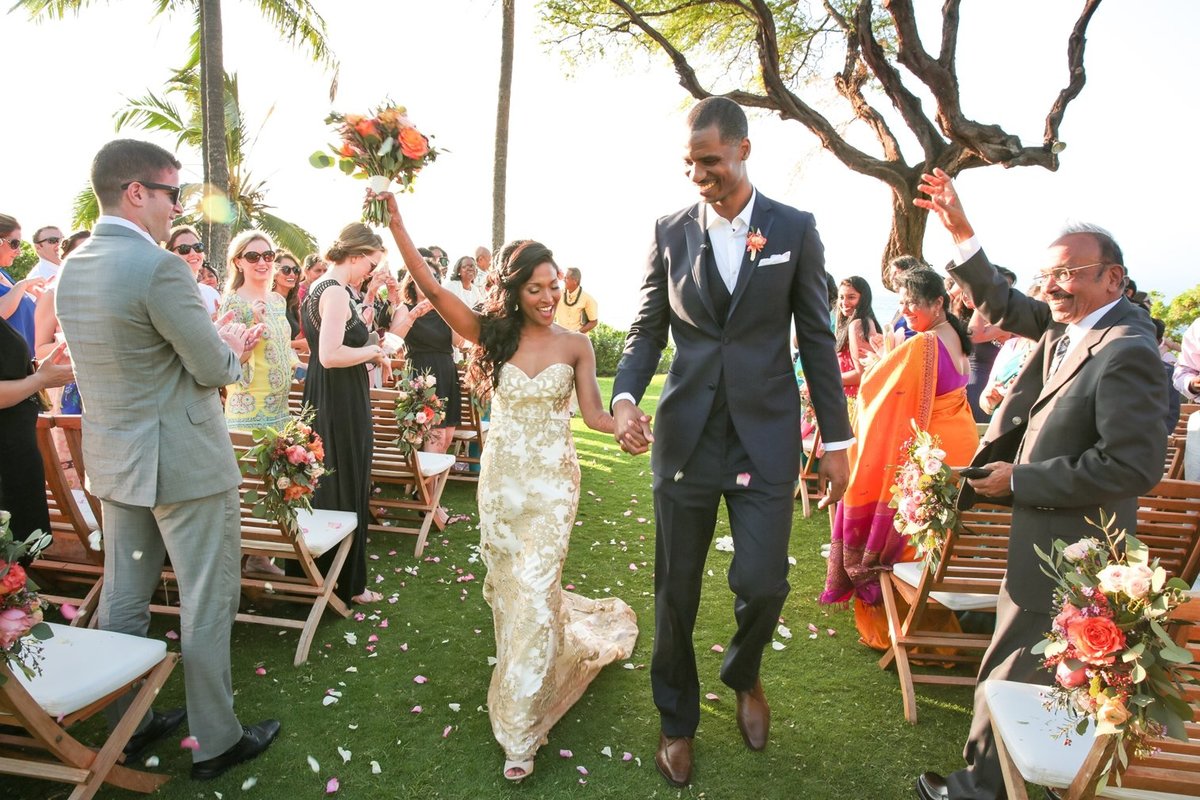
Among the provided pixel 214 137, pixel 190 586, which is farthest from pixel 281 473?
pixel 214 137

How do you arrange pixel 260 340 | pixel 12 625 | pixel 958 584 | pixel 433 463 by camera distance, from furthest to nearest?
pixel 433 463 → pixel 260 340 → pixel 958 584 → pixel 12 625

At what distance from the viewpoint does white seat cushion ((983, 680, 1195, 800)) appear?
2.31 metres

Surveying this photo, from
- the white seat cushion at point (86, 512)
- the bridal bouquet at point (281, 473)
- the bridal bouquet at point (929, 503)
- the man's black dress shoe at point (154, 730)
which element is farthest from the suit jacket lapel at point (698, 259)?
the white seat cushion at point (86, 512)

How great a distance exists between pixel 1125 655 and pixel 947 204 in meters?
1.96

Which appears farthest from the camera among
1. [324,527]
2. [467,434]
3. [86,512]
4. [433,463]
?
[467,434]

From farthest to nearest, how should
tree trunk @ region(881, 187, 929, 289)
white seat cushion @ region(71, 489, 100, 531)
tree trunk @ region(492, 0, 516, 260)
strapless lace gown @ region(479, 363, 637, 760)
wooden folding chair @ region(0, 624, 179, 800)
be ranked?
tree trunk @ region(881, 187, 929, 289) < tree trunk @ region(492, 0, 516, 260) < white seat cushion @ region(71, 489, 100, 531) < strapless lace gown @ region(479, 363, 637, 760) < wooden folding chair @ region(0, 624, 179, 800)

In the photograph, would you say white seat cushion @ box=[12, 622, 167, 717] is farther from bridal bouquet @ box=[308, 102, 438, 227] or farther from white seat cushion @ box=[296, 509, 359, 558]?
bridal bouquet @ box=[308, 102, 438, 227]

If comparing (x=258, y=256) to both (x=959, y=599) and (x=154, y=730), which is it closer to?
(x=154, y=730)

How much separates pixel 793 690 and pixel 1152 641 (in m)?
2.32

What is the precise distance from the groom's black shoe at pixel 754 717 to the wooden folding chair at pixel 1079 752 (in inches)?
43.6

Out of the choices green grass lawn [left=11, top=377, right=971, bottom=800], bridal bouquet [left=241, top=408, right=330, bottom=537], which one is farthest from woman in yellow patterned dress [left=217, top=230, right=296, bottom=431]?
green grass lawn [left=11, top=377, right=971, bottom=800]

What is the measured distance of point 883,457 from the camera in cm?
491

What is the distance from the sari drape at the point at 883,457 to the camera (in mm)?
4719

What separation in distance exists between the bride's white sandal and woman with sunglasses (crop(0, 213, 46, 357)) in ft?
15.6
